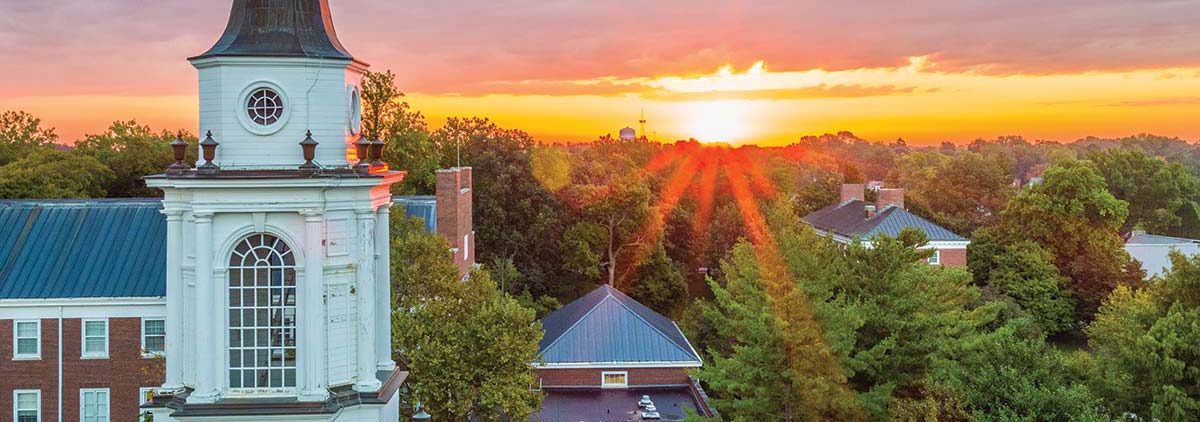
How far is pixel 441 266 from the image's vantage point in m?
27.1

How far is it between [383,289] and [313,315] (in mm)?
1780

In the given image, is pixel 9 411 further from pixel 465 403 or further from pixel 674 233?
pixel 674 233

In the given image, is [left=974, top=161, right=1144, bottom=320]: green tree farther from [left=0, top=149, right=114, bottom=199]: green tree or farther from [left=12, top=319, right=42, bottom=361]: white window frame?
[left=0, top=149, right=114, bottom=199]: green tree

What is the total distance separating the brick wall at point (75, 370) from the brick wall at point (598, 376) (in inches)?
476

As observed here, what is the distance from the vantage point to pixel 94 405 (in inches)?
1025

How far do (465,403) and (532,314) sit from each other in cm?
285

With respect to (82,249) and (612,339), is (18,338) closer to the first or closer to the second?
(82,249)

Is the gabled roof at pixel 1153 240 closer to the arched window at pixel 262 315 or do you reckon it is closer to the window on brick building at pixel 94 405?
the window on brick building at pixel 94 405

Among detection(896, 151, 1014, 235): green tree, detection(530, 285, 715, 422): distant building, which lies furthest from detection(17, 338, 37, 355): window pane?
detection(896, 151, 1014, 235): green tree

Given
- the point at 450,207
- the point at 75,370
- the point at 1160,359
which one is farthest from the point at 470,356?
the point at 450,207

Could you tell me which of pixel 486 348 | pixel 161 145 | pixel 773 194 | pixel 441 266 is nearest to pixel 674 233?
pixel 773 194

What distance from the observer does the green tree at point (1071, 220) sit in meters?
55.3

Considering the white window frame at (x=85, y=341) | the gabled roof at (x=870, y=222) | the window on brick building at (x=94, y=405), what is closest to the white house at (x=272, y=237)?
the white window frame at (x=85, y=341)

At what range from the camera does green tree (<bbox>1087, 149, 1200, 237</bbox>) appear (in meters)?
78.2
